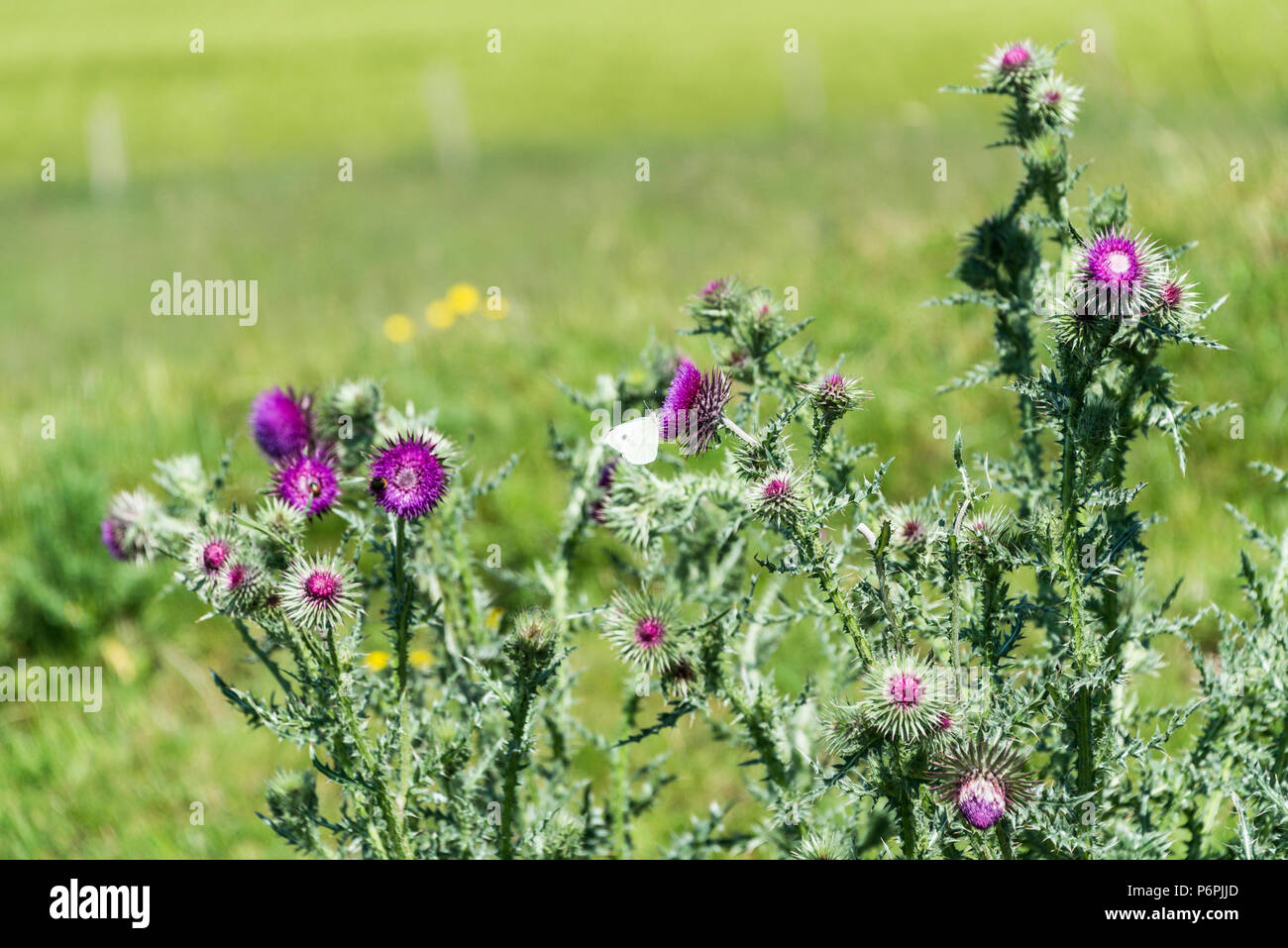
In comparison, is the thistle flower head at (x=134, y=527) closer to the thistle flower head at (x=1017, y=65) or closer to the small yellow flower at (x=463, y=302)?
the thistle flower head at (x=1017, y=65)

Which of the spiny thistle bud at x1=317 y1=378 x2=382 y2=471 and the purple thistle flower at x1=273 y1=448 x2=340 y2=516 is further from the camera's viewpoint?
the spiny thistle bud at x1=317 y1=378 x2=382 y2=471

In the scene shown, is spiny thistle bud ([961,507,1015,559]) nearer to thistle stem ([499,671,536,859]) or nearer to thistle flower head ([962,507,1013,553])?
Result: thistle flower head ([962,507,1013,553])

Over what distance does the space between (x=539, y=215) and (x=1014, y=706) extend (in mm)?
14598

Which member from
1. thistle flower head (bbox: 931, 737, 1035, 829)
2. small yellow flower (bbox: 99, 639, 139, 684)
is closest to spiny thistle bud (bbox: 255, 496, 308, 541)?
thistle flower head (bbox: 931, 737, 1035, 829)

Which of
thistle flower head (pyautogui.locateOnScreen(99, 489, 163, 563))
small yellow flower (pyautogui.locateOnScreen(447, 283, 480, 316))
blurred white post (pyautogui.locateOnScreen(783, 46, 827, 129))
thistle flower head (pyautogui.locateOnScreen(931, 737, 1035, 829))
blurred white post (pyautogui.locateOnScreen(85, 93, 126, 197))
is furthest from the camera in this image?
blurred white post (pyautogui.locateOnScreen(783, 46, 827, 129))

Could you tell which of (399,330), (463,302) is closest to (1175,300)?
(463,302)

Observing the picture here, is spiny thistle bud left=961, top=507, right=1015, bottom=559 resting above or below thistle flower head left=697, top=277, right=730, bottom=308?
below

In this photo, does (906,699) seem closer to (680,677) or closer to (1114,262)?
(680,677)

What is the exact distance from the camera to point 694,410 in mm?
1522

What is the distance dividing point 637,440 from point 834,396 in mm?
284

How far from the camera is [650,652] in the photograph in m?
1.70

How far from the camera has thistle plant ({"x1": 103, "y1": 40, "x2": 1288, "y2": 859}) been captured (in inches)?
60.6

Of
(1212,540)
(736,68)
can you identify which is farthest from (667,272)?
(736,68)

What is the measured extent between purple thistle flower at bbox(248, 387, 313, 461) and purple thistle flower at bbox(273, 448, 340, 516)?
247 mm
